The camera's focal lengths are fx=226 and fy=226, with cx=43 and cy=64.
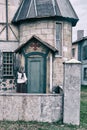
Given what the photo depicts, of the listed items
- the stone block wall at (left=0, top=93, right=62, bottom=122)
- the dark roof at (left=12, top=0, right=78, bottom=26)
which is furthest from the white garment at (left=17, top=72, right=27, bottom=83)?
the stone block wall at (left=0, top=93, right=62, bottom=122)

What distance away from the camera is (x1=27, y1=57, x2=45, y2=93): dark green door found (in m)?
14.3

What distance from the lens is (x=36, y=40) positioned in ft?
47.0

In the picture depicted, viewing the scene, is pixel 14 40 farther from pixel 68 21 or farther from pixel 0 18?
pixel 68 21

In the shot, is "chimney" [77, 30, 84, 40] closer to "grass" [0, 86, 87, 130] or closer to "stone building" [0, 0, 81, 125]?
"stone building" [0, 0, 81, 125]

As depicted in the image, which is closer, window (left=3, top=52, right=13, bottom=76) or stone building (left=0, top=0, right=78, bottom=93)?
stone building (left=0, top=0, right=78, bottom=93)

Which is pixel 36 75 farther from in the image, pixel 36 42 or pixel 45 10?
pixel 45 10

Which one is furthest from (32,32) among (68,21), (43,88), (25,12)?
(43,88)

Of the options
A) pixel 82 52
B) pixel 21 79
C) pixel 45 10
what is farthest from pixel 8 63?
pixel 82 52

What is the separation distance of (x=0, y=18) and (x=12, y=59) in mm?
2966

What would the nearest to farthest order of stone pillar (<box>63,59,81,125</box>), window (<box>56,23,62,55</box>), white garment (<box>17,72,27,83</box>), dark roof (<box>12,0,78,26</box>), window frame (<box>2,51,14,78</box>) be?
stone pillar (<box>63,59,81,125</box>), white garment (<box>17,72,27,83</box>), dark roof (<box>12,0,78,26</box>), window (<box>56,23,62,55</box>), window frame (<box>2,51,14,78</box>)

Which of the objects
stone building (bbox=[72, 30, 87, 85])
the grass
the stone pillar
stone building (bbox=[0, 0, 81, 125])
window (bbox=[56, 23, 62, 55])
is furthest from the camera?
stone building (bbox=[72, 30, 87, 85])

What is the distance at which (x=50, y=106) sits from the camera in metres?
9.25

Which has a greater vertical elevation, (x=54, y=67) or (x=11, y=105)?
(x=54, y=67)

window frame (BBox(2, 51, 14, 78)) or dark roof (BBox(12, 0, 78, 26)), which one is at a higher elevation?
dark roof (BBox(12, 0, 78, 26))
